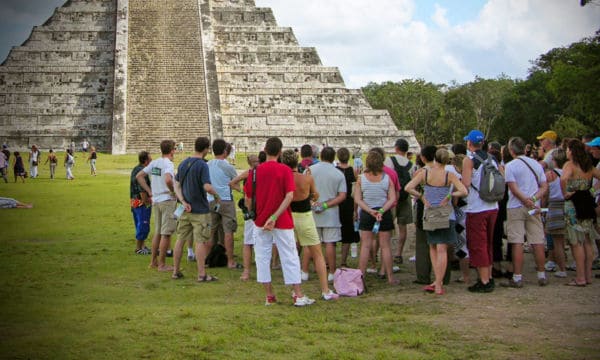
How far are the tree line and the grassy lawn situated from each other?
38.3m

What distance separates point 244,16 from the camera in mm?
48719

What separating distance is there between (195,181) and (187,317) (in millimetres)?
2739

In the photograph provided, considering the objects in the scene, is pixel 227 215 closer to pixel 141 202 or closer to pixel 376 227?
pixel 141 202

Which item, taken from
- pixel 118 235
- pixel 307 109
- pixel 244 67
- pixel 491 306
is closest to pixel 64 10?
pixel 244 67

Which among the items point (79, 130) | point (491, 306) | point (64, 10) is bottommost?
point (491, 306)

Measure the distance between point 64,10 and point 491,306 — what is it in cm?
4272

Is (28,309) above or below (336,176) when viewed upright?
below

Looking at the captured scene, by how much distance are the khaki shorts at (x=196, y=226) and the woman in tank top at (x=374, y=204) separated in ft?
6.79

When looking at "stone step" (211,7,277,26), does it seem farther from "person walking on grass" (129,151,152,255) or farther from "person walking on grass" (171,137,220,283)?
"person walking on grass" (171,137,220,283)

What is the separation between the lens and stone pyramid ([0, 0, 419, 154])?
4059cm

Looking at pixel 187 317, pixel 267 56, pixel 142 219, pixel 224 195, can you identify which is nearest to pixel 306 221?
pixel 187 317

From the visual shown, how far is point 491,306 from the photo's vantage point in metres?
8.81

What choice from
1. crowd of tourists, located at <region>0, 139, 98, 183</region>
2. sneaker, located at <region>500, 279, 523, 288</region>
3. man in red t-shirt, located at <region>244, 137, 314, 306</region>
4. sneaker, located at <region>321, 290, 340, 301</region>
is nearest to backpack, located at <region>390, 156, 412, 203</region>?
sneaker, located at <region>500, 279, 523, 288</region>

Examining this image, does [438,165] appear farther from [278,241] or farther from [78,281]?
[78,281]
